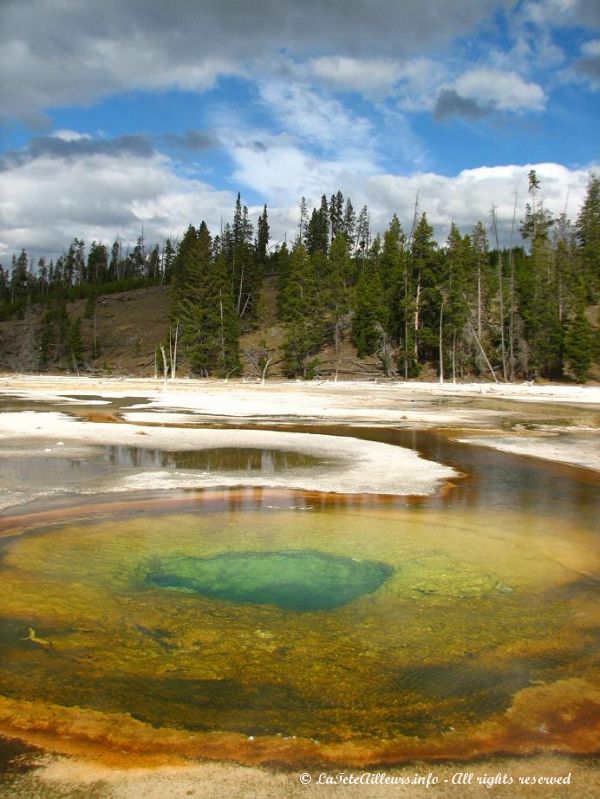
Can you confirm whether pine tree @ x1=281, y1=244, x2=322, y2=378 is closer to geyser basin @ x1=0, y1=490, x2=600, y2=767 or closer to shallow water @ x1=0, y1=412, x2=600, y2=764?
shallow water @ x1=0, y1=412, x2=600, y2=764

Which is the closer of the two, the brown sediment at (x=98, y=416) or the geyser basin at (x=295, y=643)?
the geyser basin at (x=295, y=643)

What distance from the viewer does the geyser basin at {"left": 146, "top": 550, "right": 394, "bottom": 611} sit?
6.40 m

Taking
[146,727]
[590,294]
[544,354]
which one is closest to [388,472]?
[146,727]

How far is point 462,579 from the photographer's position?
7.02 meters

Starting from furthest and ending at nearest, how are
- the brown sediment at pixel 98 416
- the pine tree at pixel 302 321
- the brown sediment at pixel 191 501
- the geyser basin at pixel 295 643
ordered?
the pine tree at pixel 302 321, the brown sediment at pixel 98 416, the brown sediment at pixel 191 501, the geyser basin at pixel 295 643

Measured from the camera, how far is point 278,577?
6996mm

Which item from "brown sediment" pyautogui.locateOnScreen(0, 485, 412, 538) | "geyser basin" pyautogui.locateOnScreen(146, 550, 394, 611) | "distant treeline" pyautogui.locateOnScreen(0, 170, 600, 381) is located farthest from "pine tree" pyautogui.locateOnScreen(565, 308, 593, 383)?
"geyser basin" pyautogui.locateOnScreen(146, 550, 394, 611)

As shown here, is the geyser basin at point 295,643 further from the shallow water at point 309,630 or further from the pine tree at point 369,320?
the pine tree at point 369,320

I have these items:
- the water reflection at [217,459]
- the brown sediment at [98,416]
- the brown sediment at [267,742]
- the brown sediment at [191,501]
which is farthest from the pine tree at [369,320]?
the brown sediment at [267,742]

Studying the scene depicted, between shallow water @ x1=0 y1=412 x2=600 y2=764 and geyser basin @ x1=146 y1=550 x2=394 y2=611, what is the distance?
0.11ft

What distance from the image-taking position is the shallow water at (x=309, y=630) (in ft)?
13.6

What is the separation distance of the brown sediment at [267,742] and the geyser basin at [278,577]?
2.23 meters

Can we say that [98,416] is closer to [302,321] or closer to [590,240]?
[302,321]

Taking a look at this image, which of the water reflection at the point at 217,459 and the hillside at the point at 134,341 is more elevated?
the hillside at the point at 134,341
